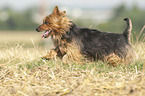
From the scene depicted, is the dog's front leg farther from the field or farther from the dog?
the field

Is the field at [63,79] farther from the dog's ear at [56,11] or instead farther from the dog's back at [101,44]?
the dog's ear at [56,11]

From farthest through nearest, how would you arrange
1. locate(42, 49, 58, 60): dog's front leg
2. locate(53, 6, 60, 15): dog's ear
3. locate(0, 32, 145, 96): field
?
locate(42, 49, 58, 60): dog's front leg < locate(53, 6, 60, 15): dog's ear < locate(0, 32, 145, 96): field

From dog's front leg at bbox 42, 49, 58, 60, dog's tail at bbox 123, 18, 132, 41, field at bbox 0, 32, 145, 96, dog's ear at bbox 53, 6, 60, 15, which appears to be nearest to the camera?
field at bbox 0, 32, 145, 96

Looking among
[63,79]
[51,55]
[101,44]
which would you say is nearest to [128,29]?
[101,44]

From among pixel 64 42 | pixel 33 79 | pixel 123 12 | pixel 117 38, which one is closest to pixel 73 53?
pixel 64 42

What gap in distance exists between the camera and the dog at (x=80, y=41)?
5.32 meters

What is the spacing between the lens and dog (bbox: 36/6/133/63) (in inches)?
209

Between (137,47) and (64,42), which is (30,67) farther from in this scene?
(137,47)

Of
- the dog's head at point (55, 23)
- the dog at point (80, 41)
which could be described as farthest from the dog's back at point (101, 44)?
the dog's head at point (55, 23)

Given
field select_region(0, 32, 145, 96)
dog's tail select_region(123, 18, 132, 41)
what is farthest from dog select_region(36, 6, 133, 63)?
field select_region(0, 32, 145, 96)

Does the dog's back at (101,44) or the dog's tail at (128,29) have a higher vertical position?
the dog's tail at (128,29)

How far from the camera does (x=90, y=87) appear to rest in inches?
141

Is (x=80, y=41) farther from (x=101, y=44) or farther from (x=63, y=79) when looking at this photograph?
(x=63, y=79)

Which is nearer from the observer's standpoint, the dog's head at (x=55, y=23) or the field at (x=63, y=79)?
the field at (x=63, y=79)
